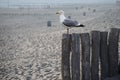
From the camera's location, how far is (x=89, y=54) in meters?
6.33

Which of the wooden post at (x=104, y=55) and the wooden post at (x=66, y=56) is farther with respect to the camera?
the wooden post at (x=104, y=55)

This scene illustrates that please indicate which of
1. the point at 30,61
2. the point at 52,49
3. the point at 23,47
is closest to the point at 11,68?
the point at 30,61

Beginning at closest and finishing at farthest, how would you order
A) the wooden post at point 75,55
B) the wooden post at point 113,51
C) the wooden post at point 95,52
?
the wooden post at point 75,55 < the wooden post at point 95,52 < the wooden post at point 113,51

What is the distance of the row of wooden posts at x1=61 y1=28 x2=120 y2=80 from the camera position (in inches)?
247

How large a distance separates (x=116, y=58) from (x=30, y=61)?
5.74 meters

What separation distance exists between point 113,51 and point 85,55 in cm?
75

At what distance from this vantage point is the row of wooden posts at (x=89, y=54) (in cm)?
628

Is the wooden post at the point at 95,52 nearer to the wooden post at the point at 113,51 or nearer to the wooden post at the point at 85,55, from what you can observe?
the wooden post at the point at 85,55

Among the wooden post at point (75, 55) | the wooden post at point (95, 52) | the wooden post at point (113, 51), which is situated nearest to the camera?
the wooden post at point (75, 55)

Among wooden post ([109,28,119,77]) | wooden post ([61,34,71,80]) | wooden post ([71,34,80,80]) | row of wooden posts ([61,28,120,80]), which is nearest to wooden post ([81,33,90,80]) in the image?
row of wooden posts ([61,28,120,80])

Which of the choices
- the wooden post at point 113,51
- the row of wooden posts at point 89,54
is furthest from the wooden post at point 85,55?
the wooden post at point 113,51

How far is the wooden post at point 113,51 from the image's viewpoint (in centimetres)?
647

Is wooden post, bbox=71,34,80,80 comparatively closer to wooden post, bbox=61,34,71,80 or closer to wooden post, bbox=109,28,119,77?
wooden post, bbox=61,34,71,80

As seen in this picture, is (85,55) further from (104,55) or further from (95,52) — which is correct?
(104,55)
